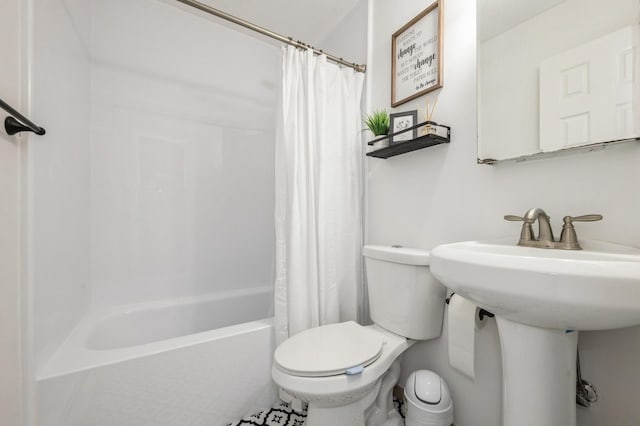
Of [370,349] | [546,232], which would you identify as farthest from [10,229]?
[546,232]

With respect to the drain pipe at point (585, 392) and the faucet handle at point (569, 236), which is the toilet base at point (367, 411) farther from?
the faucet handle at point (569, 236)

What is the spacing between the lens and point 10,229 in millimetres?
773

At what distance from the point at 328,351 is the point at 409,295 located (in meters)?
0.40

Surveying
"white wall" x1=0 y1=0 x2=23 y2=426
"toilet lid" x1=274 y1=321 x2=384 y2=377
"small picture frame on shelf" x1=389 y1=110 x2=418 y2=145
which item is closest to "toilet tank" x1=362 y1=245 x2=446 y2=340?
"toilet lid" x1=274 y1=321 x2=384 y2=377

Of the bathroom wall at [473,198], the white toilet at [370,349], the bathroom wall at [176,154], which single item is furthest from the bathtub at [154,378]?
the bathroom wall at [473,198]

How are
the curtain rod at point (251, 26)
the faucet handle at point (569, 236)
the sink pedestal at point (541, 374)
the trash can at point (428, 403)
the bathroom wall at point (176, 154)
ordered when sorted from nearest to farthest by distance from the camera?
the sink pedestal at point (541, 374)
the faucet handle at point (569, 236)
the trash can at point (428, 403)
the curtain rod at point (251, 26)
the bathroom wall at point (176, 154)

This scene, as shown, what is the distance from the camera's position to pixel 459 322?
95cm

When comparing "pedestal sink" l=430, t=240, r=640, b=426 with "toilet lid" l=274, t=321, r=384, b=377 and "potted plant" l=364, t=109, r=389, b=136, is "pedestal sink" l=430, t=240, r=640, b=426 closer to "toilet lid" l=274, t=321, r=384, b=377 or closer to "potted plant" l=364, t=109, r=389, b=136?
"toilet lid" l=274, t=321, r=384, b=377

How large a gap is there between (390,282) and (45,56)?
1617 millimetres

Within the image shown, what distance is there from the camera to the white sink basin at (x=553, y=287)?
0.46m

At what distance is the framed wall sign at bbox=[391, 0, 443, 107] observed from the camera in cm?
121

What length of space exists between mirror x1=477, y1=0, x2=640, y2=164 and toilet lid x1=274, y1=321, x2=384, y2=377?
83 centimetres

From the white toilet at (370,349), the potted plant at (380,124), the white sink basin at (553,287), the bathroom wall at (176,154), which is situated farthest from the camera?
the bathroom wall at (176,154)

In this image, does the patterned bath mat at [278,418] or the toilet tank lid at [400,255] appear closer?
the toilet tank lid at [400,255]
